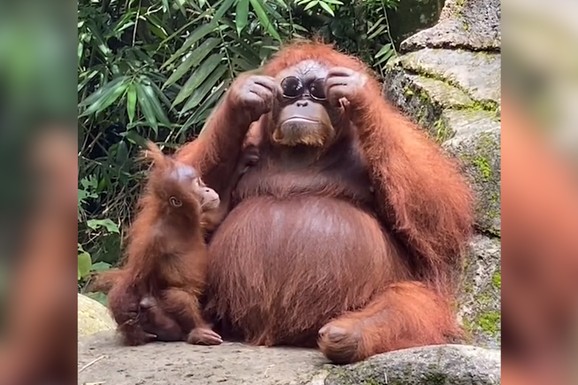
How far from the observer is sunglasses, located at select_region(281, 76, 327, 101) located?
1975 millimetres

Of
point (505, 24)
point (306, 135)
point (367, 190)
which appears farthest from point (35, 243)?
point (367, 190)

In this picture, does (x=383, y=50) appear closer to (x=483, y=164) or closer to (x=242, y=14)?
(x=242, y=14)

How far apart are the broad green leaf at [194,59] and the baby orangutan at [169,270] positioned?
28.4 inches

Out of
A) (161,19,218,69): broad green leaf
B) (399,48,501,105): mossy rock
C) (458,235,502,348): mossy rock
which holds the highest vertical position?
(161,19,218,69): broad green leaf

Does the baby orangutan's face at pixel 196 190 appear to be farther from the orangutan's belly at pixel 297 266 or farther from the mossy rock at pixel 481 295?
the mossy rock at pixel 481 295

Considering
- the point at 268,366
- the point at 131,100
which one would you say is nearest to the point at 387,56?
the point at 131,100

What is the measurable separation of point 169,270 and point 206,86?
0.87 m

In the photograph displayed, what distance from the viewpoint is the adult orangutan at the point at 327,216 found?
1929 millimetres

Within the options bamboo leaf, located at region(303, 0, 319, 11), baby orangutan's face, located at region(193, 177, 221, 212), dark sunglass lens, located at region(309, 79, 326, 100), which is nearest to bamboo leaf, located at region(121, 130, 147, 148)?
bamboo leaf, located at region(303, 0, 319, 11)

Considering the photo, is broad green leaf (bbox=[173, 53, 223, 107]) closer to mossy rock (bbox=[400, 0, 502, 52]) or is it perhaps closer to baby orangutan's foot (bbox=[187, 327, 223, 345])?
mossy rock (bbox=[400, 0, 502, 52])

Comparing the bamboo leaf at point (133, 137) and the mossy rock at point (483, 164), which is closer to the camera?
the mossy rock at point (483, 164)

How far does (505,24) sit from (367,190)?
135 centimetres

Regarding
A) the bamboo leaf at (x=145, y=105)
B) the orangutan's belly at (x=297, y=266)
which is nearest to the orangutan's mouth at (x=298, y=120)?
the orangutan's belly at (x=297, y=266)

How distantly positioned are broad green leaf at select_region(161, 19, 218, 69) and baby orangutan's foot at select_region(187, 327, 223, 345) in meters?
1.11
